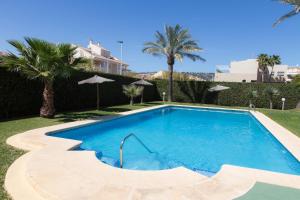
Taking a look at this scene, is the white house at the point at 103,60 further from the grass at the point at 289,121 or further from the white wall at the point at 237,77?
the grass at the point at 289,121

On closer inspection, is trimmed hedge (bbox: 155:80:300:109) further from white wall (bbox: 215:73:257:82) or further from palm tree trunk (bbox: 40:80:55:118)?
palm tree trunk (bbox: 40:80:55:118)

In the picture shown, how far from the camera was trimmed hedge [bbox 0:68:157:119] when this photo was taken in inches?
425

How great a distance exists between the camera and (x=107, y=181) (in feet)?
13.9

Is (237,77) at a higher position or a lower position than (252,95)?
higher

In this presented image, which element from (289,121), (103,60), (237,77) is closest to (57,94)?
(289,121)

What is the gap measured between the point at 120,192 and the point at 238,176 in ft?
8.17

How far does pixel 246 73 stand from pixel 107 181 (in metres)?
41.3

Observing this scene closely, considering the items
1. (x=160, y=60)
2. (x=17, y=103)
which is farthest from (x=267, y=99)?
(x=17, y=103)

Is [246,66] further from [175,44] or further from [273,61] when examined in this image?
[175,44]

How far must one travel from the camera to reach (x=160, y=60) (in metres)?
26.0

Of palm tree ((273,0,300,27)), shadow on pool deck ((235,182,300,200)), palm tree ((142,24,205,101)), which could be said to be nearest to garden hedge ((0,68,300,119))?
palm tree ((142,24,205,101))

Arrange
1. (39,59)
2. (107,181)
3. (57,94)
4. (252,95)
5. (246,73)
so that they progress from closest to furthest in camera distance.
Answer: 1. (107,181)
2. (39,59)
3. (57,94)
4. (252,95)
5. (246,73)

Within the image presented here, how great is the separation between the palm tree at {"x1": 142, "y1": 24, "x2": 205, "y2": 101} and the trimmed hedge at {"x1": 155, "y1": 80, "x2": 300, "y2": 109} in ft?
6.88

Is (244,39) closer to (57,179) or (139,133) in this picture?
(139,133)
